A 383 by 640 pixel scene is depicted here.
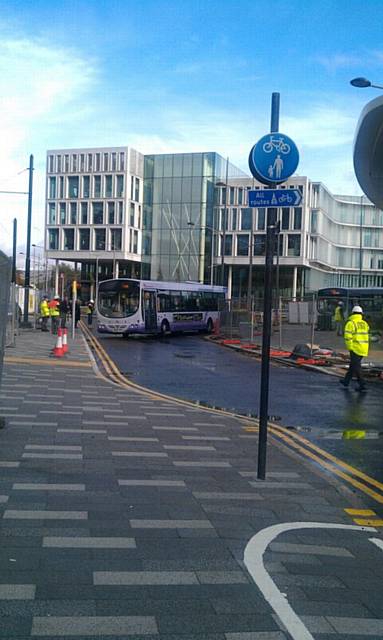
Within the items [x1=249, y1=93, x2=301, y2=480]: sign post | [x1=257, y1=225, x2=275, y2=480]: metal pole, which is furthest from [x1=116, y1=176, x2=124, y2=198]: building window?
[x1=257, y1=225, x2=275, y2=480]: metal pole

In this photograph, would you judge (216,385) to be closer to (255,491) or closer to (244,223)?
(255,491)

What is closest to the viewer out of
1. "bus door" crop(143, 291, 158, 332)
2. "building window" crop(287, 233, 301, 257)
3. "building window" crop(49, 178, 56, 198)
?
"bus door" crop(143, 291, 158, 332)

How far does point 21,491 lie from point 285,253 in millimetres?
71869

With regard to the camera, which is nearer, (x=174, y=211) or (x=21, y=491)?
(x=21, y=491)

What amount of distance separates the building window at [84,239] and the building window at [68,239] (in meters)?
1.17

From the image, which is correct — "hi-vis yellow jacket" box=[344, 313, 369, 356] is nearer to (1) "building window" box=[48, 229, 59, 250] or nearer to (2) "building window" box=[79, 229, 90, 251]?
(2) "building window" box=[79, 229, 90, 251]

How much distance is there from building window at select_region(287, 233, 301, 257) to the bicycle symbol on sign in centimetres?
6998

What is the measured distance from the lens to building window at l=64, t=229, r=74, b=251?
8206 centimetres

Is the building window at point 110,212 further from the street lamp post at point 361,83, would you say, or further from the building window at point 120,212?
the street lamp post at point 361,83

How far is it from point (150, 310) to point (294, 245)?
4444 centimetres

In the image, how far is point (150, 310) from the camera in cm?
3447

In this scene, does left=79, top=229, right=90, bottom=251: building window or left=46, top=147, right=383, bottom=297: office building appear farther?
left=79, top=229, right=90, bottom=251: building window

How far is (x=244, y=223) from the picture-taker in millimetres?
78125

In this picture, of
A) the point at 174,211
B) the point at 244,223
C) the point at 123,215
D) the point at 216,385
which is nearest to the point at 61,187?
the point at 123,215
